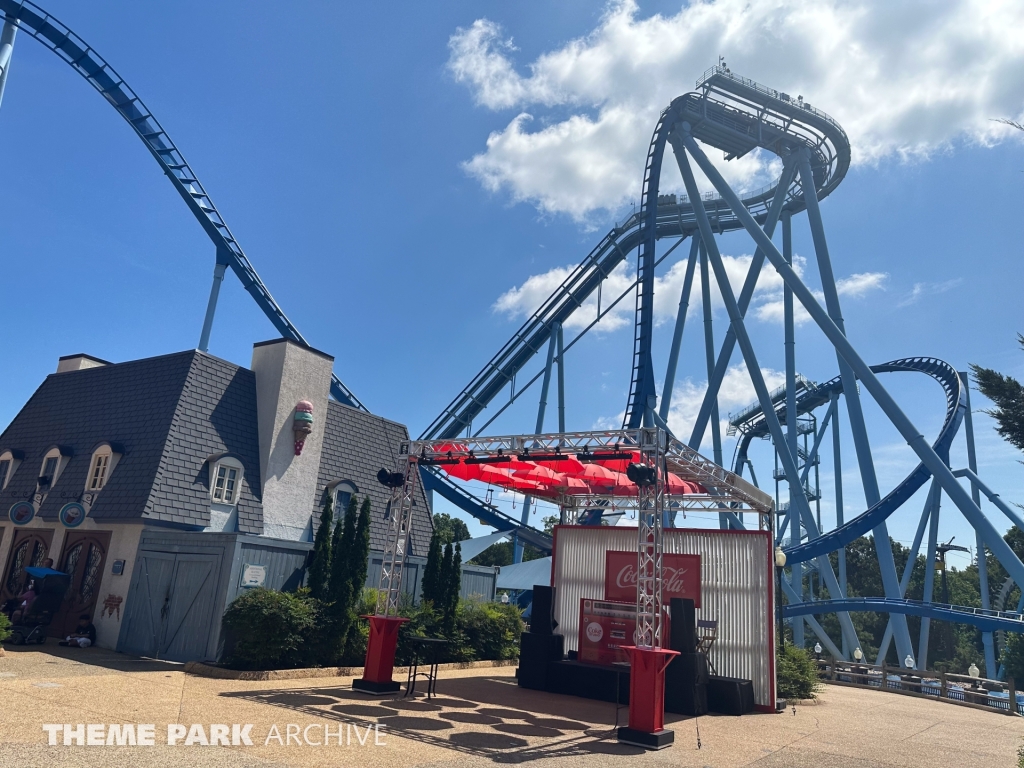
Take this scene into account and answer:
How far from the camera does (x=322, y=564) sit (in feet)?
46.7

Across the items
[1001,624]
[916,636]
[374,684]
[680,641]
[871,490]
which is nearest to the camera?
[374,684]

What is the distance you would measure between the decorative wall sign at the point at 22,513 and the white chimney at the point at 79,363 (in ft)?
14.9

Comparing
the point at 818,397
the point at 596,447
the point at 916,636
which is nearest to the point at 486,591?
the point at 596,447

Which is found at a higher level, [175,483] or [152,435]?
[152,435]

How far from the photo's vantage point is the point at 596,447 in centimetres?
1159

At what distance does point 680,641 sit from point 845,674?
468 inches

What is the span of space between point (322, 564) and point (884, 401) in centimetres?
1524

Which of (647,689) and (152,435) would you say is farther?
(152,435)

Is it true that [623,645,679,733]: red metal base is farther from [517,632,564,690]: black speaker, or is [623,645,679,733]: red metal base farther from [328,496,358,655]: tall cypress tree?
[328,496,358,655]: tall cypress tree

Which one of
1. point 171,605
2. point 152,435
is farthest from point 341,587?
point 152,435

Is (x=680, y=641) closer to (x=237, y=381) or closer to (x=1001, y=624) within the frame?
(x=237, y=381)

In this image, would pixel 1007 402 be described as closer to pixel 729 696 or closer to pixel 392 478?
pixel 729 696

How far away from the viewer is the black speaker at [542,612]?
46.7ft

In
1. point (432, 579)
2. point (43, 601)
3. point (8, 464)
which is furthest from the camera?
point (8, 464)
